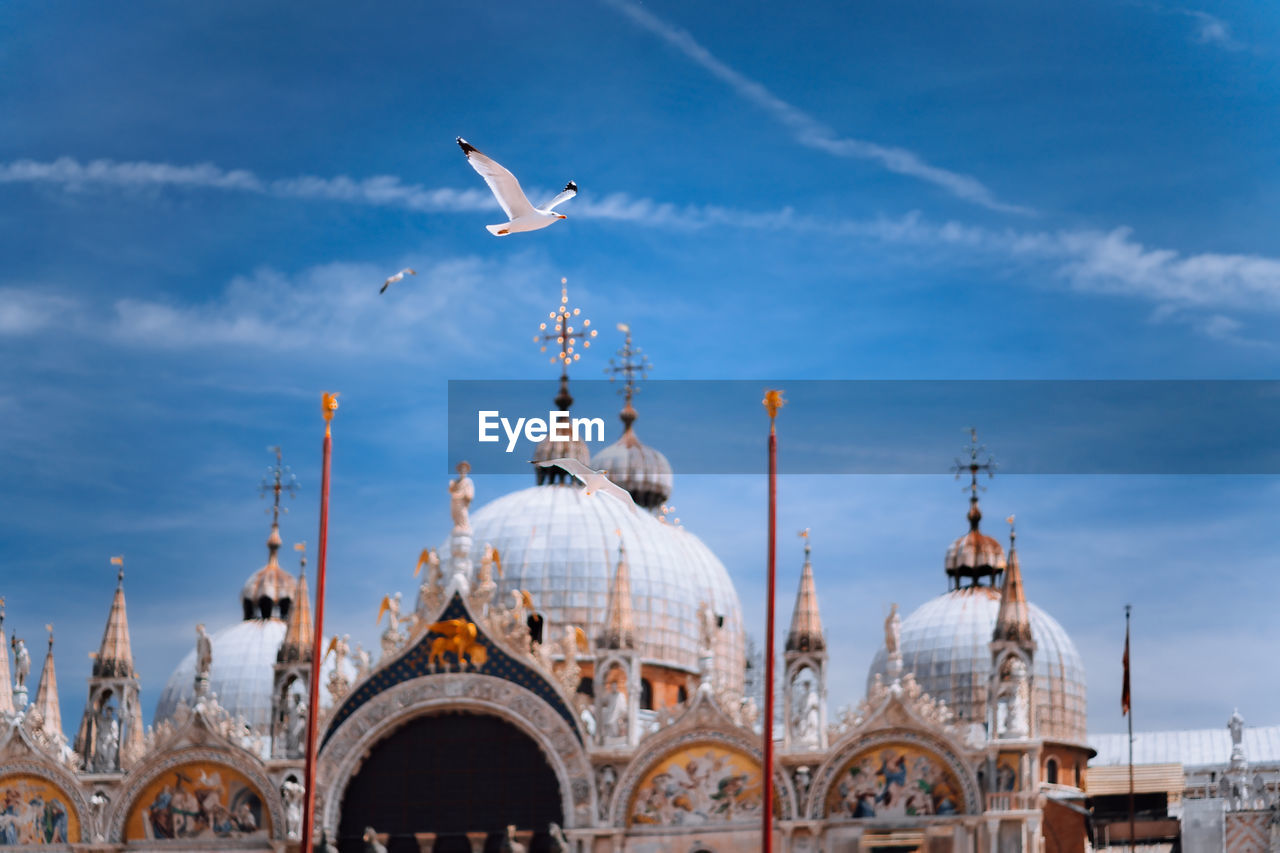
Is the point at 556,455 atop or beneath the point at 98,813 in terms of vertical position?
atop

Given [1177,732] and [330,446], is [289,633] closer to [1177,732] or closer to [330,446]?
[330,446]

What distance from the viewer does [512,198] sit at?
35.0 metres

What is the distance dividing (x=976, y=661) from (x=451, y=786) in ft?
50.1

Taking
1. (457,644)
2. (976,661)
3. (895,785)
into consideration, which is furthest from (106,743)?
(976,661)

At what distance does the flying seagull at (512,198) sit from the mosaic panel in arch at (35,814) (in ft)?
68.9

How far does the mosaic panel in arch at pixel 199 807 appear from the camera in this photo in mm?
47656

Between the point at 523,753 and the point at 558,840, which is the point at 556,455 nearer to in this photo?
the point at 523,753

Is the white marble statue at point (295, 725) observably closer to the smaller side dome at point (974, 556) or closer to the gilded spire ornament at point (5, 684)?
the gilded spire ornament at point (5, 684)

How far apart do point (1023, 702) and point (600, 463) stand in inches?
788

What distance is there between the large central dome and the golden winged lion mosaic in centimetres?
612

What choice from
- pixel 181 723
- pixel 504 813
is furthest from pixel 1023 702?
pixel 181 723

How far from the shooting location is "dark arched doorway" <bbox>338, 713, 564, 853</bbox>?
46469mm

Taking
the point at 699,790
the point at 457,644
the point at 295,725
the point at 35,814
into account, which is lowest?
the point at 35,814

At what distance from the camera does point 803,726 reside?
4519 centimetres
